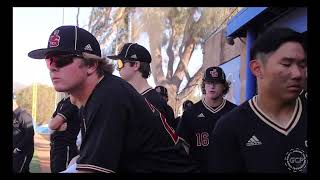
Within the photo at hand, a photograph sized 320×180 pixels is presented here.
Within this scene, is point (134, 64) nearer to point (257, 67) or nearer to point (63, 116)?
point (63, 116)

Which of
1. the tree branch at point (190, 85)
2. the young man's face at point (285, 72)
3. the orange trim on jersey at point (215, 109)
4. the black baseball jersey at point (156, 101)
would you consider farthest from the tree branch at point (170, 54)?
the young man's face at point (285, 72)

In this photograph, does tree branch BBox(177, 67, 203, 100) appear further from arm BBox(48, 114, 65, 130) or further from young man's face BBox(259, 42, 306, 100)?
young man's face BBox(259, 42, 306, 100)

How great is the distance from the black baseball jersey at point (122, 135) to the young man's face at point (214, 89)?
2229 mm

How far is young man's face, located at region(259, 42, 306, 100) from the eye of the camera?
2.46 m

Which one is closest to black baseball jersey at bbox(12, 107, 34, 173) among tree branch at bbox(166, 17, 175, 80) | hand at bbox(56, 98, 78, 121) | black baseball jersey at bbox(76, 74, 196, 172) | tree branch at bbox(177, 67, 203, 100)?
hand at bbox(56, 98, 78, 121)

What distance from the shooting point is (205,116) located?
451 centimetres

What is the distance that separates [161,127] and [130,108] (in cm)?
25

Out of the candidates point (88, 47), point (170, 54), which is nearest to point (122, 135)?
point (88, 47)

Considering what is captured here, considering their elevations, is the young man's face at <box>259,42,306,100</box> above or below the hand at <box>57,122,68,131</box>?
above

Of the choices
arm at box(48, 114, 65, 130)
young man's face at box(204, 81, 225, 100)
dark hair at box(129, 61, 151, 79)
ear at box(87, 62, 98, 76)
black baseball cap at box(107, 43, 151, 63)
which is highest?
black baseball cap at box(107, 43, 151, 63)

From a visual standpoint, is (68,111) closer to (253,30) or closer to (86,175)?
(86,175)

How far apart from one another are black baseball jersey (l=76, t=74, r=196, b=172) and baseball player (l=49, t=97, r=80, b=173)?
2.27 m

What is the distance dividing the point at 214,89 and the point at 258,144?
242 centimetres

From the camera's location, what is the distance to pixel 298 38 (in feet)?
8.23
